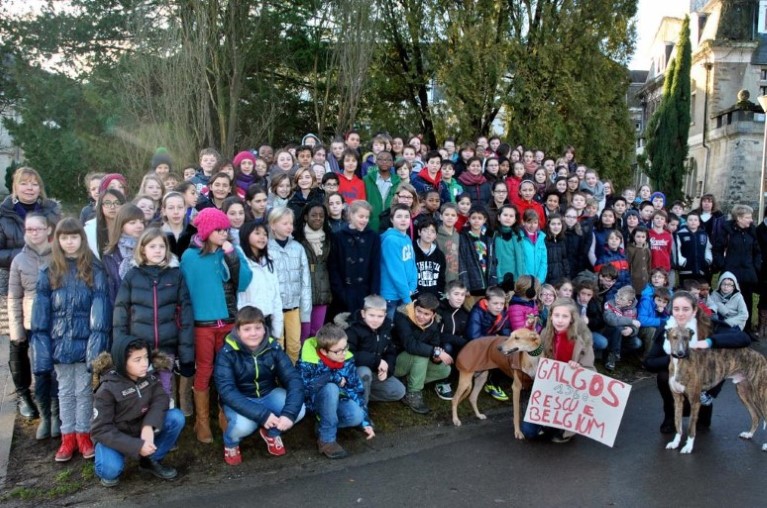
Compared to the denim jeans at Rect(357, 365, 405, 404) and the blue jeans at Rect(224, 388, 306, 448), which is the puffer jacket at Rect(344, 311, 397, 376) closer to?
the denim jeans at Rect(357, 365, 405, 404)

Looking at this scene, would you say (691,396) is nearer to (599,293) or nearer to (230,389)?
(599,293)

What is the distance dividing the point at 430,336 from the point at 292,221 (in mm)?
1920

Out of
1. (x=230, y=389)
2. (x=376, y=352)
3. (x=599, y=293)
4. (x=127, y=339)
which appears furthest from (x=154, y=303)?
(x=599, y=293)

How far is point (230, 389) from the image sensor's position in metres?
5.11

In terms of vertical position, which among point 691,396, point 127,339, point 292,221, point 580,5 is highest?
point 580,5

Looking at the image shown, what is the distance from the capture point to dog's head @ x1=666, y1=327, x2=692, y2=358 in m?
5.62

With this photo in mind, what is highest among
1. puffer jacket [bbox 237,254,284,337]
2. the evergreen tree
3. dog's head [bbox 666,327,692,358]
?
the evergreen tree

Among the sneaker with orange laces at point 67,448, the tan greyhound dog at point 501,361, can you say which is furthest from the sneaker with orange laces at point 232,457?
the tan greyhound dog at point 501,361

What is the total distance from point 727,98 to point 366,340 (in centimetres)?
3883

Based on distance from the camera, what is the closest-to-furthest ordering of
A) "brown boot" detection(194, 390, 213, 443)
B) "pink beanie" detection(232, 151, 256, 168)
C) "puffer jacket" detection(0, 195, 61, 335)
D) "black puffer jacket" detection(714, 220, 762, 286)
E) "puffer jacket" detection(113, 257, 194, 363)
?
"puffer jacket" detection(113, 257, 194, 363) < "brown boot" detection(194, 390, 213, 443) < "puffer jacket" detection(0, 195, 61, 335) < "pink beanie" detection(232, 151, 256, 168) < "black puffer jacket" detection(714, 220, 762, 286)

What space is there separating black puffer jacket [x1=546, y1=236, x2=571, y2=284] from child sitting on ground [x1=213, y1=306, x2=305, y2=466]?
467 cm

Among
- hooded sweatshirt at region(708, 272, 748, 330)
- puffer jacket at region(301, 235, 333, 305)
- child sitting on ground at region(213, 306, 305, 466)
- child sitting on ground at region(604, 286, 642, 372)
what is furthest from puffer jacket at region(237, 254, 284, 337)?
hooded sweatshirt at region(708, 272, 748, 330)

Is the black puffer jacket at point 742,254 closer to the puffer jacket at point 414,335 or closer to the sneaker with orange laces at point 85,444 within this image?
the puffer jacket at point 414,335

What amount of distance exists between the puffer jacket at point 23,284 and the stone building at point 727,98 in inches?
1373
